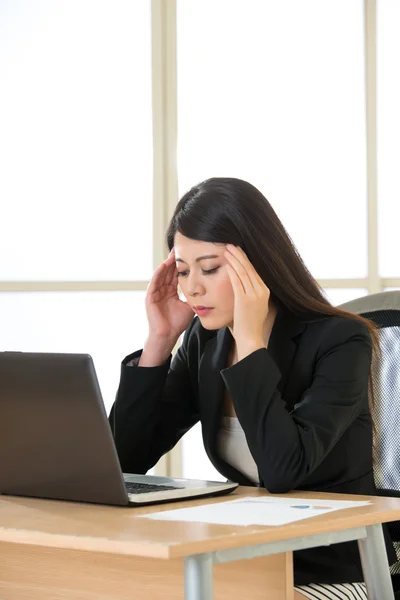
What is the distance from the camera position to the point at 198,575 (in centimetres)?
121

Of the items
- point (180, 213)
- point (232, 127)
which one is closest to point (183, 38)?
point (232, 127)

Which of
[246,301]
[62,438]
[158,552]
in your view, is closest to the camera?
[158,552]

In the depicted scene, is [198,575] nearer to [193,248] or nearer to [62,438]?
[62,438]

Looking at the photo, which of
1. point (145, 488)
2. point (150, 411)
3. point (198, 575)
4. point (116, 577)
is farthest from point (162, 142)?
point (198, 575)

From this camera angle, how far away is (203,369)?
6.56ft

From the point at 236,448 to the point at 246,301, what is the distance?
0.29m

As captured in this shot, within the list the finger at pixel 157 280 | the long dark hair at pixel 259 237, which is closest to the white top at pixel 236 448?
the long dark hair at pixel 259 237

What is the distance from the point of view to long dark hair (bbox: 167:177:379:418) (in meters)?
1.93

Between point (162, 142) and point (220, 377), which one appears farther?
point (162, 142)

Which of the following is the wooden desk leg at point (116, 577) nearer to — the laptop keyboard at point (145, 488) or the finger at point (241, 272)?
the laptop keyboard at point (145, 488)

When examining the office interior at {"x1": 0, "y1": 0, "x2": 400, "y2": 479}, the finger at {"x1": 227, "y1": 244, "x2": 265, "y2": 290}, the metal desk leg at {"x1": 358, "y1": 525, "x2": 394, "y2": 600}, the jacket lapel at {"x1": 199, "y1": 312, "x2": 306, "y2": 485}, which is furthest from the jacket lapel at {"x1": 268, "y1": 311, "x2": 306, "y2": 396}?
the office interior at {"x1": 0, "y1": 0, "x2": 400, "y2": 479}

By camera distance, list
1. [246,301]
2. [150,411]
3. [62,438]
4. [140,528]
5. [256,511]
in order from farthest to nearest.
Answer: [150,411] < [246,301] < [62,438] < [256,511] < [140,528]

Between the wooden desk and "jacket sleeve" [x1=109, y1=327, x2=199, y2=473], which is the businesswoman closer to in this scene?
"jacket sleeve" [x1=109, y1=327, x2=199, y2=473]

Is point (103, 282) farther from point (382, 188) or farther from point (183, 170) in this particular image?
point (382, 188)
